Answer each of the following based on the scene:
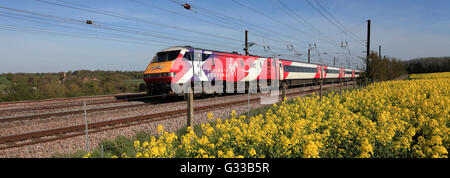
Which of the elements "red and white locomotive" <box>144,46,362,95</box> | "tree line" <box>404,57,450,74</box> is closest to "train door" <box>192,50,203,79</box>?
"red and white locomotive" <box>144,46,362,95</box>

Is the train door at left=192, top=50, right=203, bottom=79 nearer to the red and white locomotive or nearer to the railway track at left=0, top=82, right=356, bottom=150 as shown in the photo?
the red and white locomotive

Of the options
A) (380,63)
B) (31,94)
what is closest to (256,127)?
(31,94)

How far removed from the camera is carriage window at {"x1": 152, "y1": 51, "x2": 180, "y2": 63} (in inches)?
442

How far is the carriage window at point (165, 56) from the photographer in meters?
11.2

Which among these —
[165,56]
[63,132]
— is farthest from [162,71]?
[63,132]

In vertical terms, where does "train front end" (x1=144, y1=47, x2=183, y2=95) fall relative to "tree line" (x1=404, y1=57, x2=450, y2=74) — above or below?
below

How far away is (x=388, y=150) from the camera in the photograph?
3338 millimetres

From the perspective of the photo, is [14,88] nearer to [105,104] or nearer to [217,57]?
[105,104]

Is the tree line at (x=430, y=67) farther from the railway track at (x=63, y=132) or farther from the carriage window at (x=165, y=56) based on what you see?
the railway track at (x=63, y=132)

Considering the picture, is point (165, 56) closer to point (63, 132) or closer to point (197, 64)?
point (197, 64)

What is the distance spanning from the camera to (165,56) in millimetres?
11570

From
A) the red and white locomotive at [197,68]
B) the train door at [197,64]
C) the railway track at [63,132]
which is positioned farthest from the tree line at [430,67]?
the railway track at [63,132]
